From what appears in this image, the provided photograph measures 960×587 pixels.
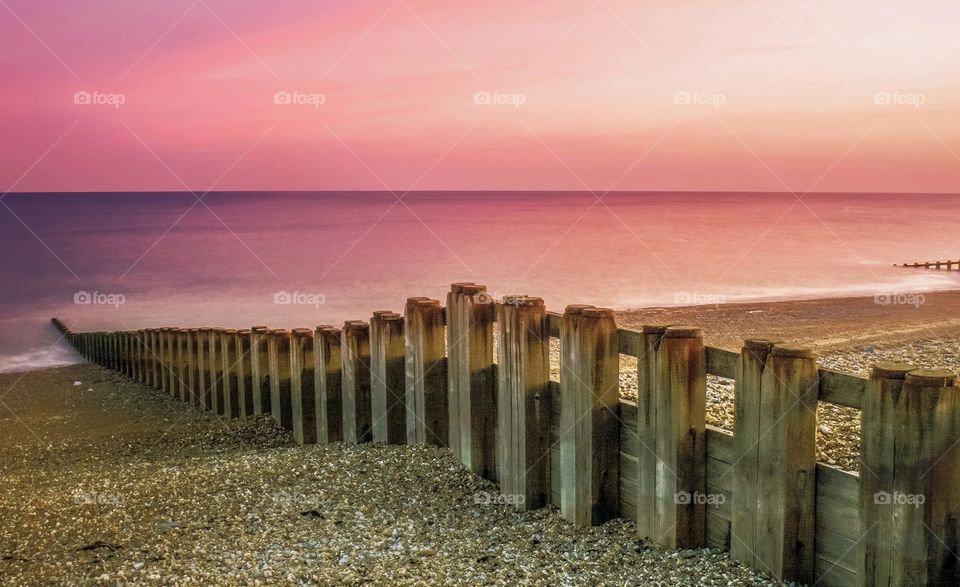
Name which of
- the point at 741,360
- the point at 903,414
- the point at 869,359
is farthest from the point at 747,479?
the point at 869,359

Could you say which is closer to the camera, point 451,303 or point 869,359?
point 451,303

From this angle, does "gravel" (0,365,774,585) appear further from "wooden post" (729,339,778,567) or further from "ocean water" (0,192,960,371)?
"ocean water" (0,192,960,371)

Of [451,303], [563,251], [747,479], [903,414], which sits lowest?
[747,479]

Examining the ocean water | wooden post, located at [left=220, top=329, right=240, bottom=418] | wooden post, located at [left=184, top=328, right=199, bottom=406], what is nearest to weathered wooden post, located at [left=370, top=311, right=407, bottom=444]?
wooden post, located at [left=220, top=329, right=240, bottom=418]

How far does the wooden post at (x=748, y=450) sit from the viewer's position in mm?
4520

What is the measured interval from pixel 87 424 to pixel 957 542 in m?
13.9

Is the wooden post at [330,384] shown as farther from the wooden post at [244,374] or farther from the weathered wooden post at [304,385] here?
the wooden post at [244,374]

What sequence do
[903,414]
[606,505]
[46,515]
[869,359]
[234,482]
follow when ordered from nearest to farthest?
[903,414], [606,505], [46,515], [234,482], [869,359]

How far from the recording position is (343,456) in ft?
24.9

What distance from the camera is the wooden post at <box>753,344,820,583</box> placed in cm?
436

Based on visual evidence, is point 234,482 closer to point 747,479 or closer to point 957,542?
point 747,479

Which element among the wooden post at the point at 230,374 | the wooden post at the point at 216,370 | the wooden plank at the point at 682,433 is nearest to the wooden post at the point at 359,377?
the wooden plank at the point at 682,433

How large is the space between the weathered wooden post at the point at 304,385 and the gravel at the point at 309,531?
3.76 ft

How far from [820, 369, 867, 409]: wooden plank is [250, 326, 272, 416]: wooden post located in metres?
8.10
